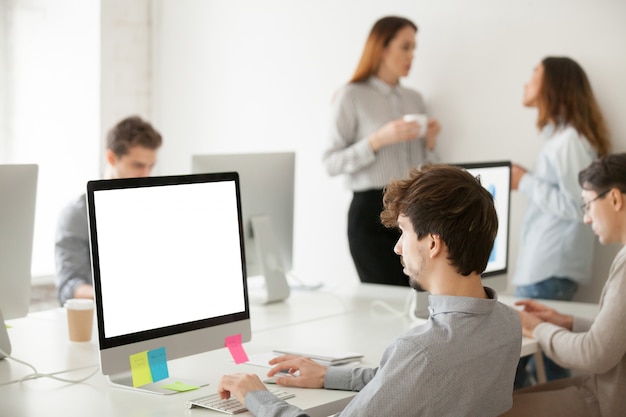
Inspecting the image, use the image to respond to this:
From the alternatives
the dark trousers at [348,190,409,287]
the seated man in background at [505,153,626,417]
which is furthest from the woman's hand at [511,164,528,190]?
the seated man in background at [505,153,626,417]

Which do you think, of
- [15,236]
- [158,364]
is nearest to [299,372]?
[158,364]

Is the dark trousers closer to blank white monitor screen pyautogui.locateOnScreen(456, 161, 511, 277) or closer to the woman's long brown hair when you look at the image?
the woman's long brown hair

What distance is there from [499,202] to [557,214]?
2.52 feet

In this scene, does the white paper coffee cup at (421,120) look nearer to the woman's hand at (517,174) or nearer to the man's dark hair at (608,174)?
the woman's hand at (517,174)

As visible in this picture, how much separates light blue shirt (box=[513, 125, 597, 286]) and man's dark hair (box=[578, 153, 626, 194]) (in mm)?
1051

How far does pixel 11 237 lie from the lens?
2.20m

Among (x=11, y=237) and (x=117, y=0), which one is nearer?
(x=11, y=237)

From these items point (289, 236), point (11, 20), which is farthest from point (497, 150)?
point (11, 20)

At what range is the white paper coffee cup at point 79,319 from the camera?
231 cm

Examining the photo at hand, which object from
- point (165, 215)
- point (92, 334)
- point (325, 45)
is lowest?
point (92, 334)

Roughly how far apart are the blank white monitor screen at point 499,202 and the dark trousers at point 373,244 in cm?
98

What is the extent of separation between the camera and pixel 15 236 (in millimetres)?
2205

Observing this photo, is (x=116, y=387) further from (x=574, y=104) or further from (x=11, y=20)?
(x=11, y=20)

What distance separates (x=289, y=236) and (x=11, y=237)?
103cm
